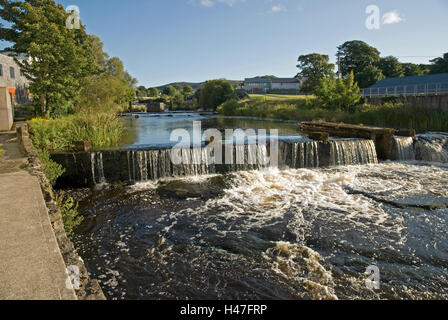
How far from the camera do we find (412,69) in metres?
55.8

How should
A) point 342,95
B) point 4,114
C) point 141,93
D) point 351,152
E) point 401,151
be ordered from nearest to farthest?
point 351,152 < point 401,151 < point 4,114 < point 342,95 < point 141,93

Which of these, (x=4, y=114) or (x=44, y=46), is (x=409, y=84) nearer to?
(x=44, y=46)

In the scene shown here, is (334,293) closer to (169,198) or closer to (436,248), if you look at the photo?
(436,248)

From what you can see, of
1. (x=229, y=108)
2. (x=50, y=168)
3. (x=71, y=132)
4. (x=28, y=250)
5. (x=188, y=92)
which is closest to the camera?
(x=28, y=250)

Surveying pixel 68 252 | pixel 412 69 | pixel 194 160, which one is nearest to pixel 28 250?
pixel 68 252

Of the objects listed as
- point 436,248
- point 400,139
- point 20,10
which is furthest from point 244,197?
point 20,10

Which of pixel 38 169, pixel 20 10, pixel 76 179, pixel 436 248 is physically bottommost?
pixel 436 248

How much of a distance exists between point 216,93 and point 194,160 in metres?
52.0

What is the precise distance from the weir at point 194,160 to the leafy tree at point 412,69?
51.5m

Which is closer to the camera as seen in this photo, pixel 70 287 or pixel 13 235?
pixel 70 287

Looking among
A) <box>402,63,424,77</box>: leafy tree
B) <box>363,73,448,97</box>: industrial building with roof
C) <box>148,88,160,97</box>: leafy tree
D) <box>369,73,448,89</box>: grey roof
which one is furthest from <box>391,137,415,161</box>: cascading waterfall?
<box>148,88,160,97</box>: leafy tree

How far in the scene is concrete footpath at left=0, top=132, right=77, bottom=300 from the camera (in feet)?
9.16

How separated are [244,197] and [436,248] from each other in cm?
464

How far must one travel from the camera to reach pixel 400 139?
14.5 m
